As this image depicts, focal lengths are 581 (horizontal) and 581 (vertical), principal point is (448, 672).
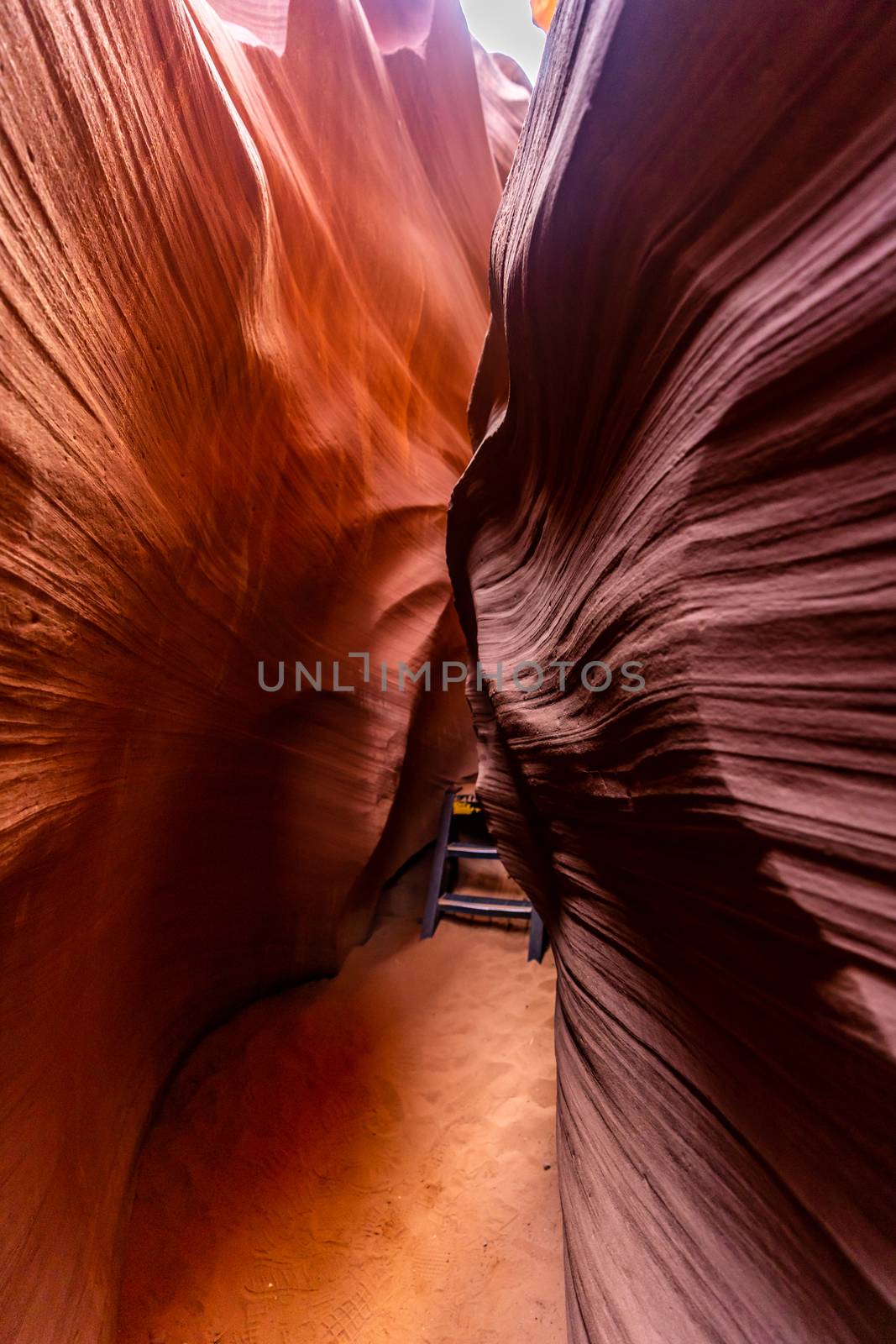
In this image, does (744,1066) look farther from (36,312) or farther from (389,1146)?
(389,1146)

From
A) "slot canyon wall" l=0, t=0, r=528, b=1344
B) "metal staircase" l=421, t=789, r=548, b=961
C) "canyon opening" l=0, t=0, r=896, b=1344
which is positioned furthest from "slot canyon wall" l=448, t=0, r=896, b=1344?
"metal staircase" l=421, t=789, r=548, b=961

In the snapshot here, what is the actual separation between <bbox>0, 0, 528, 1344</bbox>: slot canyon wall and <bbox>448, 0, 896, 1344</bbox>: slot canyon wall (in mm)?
967

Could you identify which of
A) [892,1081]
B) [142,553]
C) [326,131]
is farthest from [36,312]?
[326,131]

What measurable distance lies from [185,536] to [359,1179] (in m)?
2.62

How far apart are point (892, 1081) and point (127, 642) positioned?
6.01 ft

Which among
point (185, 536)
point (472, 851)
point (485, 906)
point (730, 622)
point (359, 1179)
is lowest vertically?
point (359, 1179)

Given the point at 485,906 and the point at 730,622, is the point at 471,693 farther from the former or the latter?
the point at 730,622

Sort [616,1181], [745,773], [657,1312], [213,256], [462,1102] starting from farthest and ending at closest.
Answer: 1. [462,1102]
2. [213,256]
3. [616,1181]
4. [657,1312]
5. [745,773]

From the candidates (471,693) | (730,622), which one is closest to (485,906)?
(471,693)

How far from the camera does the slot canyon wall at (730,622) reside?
0.66m

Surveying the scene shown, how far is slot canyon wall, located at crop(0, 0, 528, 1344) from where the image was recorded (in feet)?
3.98

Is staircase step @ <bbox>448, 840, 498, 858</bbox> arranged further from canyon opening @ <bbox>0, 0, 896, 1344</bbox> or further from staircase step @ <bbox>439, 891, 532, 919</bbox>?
canyon opening @ <bbox>0, 0, 896, 1344</bbox>

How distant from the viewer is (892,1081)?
2.10 ft

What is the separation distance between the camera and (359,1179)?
239 cm
